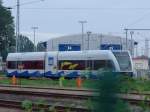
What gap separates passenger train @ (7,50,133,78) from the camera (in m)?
51.2

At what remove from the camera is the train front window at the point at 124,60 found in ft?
168

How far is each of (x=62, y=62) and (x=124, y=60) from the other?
719 cm

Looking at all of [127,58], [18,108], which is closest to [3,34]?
[127,58]

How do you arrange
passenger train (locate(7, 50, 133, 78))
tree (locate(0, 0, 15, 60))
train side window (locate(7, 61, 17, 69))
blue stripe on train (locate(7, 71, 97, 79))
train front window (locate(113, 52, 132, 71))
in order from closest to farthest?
passenger train (locate(7, 50, 133, 78))
train front window (locate(113, 52, 132, 71))
blue stripe on train (locate(7, 71, 97, 79))
train side window (locate(7, 61, 17, 69))
tree (locate(0, 0, 15, 60))

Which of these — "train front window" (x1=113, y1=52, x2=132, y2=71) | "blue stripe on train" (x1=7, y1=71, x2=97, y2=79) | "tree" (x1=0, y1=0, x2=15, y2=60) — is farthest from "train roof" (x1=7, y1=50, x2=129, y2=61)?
"tree" (x1=0, y1=0, x2=15, y2=60)

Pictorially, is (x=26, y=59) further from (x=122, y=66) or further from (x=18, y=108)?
(x=18, y=108)

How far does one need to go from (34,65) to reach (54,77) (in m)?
3.31

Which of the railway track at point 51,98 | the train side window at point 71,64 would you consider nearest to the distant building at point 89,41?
the train side window at point 71,64

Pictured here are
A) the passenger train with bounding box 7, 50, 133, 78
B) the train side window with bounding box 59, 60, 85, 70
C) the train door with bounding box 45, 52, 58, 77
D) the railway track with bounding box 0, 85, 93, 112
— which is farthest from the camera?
the train door with bounding box 45, 52, 58, 77

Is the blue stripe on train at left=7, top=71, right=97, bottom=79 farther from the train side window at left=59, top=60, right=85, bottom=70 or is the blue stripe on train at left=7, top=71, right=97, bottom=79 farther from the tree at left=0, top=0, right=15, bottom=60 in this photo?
the tree at left=0, top=0, right=15, bottom=60

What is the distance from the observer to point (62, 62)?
2194 inches

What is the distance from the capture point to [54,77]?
5797 cm

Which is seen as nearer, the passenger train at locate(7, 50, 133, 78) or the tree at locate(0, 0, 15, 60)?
the passenger train at locate(7, 50, 133, 78)

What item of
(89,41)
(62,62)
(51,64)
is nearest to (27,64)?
(51,64)
